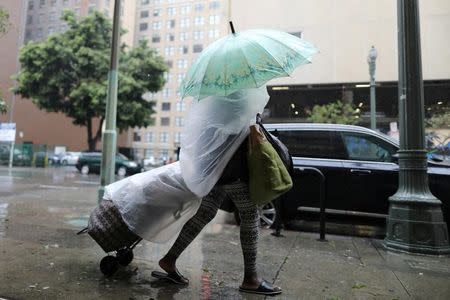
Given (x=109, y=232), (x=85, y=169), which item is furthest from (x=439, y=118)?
(x=85, y=169)

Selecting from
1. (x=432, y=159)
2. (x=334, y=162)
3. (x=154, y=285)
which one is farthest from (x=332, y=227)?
(x=154, y=285)

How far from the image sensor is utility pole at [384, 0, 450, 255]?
15.6 feet

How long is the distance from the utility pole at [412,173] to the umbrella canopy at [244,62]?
253 centimetres

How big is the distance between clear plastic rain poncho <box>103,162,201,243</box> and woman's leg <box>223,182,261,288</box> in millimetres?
388

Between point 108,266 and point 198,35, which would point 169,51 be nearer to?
point 198,35

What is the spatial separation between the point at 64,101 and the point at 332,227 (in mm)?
23513

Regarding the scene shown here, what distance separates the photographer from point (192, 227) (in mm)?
3264

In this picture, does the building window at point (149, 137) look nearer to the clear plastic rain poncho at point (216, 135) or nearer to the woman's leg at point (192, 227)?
the woman's leg at point (192, 227)

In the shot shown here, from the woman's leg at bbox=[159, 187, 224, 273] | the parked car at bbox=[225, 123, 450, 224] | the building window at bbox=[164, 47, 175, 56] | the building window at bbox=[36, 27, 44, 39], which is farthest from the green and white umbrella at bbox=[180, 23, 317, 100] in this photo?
the building window at bbox=[164, 47, 175, 56]

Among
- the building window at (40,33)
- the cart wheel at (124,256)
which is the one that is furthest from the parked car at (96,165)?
the cart wheel at (124,256)

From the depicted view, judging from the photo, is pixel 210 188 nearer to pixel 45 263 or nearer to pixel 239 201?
pixel 239 201

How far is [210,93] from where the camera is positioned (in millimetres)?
2871

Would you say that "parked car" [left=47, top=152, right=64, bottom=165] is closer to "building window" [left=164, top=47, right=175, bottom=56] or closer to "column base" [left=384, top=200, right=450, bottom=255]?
"building window" [left=164, top=47, right=175, bottom=56]

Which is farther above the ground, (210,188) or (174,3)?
(174,3)
